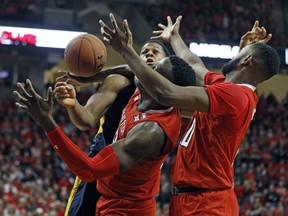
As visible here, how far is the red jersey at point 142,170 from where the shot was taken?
3.50 m

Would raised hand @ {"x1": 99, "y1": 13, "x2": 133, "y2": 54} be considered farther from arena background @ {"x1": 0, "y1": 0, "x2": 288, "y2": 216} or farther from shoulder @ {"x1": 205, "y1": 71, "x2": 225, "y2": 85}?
arena background @ {"x1": 0, "y1": 0, "x2": 288, "y2": 216}

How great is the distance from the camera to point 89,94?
15883 mm

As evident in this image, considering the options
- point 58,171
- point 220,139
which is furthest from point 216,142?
point 58,171

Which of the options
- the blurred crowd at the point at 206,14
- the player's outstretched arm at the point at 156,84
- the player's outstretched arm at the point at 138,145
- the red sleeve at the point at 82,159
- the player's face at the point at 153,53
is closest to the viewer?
the player's outstretched arm at the point at 156,84

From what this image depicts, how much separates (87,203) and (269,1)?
18.0m

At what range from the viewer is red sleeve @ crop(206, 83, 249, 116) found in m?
3.16

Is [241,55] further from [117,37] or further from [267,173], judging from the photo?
[267,173]

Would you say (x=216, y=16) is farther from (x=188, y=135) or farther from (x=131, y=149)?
(x=131, y=149)

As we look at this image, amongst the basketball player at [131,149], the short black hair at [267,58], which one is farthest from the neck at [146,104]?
the short black hair at [267,58]

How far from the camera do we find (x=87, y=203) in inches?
154

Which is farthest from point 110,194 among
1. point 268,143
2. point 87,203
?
point 268,143

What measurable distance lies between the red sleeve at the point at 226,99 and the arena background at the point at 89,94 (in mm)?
6807

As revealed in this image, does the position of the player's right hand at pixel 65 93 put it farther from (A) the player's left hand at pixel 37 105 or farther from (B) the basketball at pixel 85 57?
(B) the basketball at pixel 85 57

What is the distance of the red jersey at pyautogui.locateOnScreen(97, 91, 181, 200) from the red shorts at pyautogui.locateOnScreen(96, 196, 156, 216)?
3 cm
